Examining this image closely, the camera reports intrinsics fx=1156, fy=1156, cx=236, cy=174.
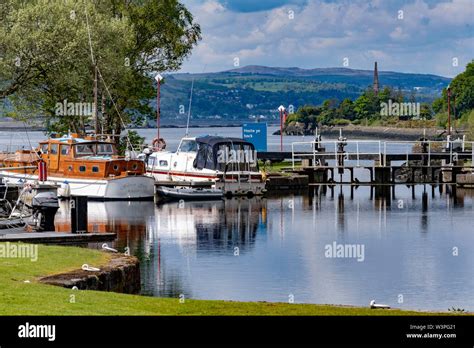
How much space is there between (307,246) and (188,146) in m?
29.6

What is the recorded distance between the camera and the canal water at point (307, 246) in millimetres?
36875

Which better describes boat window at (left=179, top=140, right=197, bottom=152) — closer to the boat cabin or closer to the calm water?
the boat cabin

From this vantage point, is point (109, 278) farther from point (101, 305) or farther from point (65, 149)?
point (65, 149)

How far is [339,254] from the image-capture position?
47.7m

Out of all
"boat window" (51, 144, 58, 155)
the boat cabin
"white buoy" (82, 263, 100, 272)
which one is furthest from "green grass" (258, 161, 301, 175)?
"white buoy" (82, 263, 100, 272)

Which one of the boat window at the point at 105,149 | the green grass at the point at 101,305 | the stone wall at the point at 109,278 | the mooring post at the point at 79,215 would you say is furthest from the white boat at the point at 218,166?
the green grass at the point at 101,305

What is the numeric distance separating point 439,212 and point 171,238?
20.2m

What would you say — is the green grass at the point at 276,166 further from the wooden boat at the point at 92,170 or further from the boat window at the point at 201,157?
the wooden boat at the point at 92,170

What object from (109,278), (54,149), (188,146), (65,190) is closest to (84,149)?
(54,149)

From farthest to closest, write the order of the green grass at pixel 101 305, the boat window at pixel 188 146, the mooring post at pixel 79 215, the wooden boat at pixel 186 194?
the boat window at pixel 188 146 < the wooden boat at pixel 186 194 < the mooring post at pixel 79 215 < the green grass at pixel 101 305

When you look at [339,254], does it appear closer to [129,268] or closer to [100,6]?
[129,268]

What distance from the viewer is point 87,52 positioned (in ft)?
259

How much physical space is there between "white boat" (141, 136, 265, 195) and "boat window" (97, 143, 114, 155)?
452 cm

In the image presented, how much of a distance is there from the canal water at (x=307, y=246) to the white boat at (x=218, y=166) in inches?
63.9
